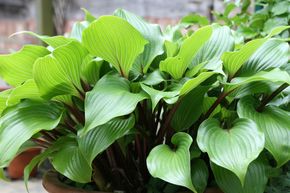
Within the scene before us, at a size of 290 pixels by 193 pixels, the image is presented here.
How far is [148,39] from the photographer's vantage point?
645mm

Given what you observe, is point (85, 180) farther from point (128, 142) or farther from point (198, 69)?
point (198, 69)

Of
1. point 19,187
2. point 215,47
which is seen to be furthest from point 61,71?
point 19,187

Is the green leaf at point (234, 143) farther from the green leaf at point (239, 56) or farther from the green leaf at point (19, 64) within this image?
the green leaf at point (19, 64)

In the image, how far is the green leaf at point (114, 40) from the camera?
53 cm

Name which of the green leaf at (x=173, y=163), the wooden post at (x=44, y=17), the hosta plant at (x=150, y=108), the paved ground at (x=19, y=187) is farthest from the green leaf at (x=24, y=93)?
the wooden post at (x=44, y=17)

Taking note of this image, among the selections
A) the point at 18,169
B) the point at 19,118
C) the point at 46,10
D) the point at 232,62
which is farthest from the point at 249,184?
the point at 46,10

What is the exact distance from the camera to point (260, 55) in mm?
641

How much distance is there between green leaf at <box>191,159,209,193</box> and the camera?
0.58 m

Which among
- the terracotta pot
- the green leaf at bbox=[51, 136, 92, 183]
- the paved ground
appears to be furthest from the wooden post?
the green leaf at bbox=[51, 136, 92, 183]

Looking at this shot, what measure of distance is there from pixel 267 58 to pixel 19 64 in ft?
1.39

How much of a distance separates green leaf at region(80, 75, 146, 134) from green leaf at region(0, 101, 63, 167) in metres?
0.08

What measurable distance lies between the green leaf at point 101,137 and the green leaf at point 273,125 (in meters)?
0.18

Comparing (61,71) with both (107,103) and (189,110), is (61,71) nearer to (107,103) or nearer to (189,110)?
(107,103)

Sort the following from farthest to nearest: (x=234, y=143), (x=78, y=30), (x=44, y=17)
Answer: (x=44, y=17)
(x=78, y=30)
(x=234, y=143)
